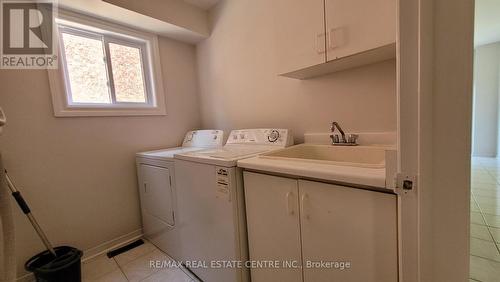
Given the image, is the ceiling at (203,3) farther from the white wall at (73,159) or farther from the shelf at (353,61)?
the shelf at (353,61)

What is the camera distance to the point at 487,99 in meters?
4.67

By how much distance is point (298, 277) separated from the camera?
3.49ft

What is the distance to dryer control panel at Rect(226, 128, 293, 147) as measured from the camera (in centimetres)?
168

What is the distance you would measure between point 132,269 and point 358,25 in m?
2.42

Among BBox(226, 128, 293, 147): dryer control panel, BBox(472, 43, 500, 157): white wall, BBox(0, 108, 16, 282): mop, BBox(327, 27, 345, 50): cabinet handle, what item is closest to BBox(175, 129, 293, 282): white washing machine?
BBox(226, 128, 293, 147): dryer control panel

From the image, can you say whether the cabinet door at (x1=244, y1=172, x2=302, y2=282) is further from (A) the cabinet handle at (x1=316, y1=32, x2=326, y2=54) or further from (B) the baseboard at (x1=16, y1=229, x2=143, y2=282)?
(B) the baseboard at (x1=16, y1=229, x2=143, y2=282)

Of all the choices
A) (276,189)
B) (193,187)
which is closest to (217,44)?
(193,187)

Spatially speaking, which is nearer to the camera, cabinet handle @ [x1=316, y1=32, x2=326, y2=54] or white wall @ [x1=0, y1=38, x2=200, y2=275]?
cabinet handle @ [x1=316, y1=32, x2=326, y2=54]

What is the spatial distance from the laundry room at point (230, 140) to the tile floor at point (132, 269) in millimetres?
15

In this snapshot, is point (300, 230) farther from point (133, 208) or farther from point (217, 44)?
point (217, 44)

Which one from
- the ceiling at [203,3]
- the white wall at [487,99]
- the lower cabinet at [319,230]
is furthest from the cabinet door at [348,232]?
the white wall at [487,99]

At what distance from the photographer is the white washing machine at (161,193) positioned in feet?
5.70

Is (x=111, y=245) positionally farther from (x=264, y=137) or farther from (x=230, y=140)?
(x=264, y=137)

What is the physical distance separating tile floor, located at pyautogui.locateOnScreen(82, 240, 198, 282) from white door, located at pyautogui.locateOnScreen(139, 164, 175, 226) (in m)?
0.36
